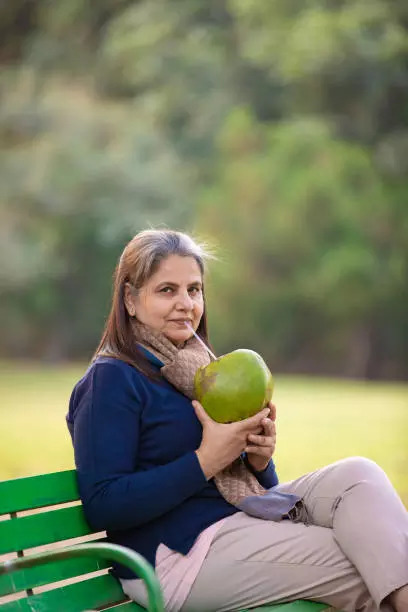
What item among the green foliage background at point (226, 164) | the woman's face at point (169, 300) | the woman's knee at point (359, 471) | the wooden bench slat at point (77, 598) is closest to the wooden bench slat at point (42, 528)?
the wooden bench slat at point (77, 598)

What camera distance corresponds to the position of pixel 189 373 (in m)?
2.21

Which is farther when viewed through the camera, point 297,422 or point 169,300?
point 297,422

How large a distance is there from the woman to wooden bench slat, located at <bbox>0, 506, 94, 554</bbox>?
0.28 ft

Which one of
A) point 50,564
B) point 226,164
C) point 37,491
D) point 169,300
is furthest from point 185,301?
point 226,164

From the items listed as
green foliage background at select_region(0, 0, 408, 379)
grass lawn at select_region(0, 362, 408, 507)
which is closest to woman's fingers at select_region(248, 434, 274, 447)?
grass lawn at select_region(0, 362, 408, 507)

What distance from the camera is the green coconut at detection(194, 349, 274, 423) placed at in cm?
211

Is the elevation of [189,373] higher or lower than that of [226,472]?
higher

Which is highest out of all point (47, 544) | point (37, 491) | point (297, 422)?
point (37, 491)

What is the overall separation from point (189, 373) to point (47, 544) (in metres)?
0.49

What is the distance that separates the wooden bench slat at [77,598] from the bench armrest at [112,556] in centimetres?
41

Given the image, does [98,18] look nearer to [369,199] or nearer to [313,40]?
[313,40]

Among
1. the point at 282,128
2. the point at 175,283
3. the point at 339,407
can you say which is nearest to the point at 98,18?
the point at 282,128

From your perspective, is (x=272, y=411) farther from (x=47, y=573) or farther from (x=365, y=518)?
(x=47, y=573)

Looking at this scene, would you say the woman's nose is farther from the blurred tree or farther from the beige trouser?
the blurred tree
